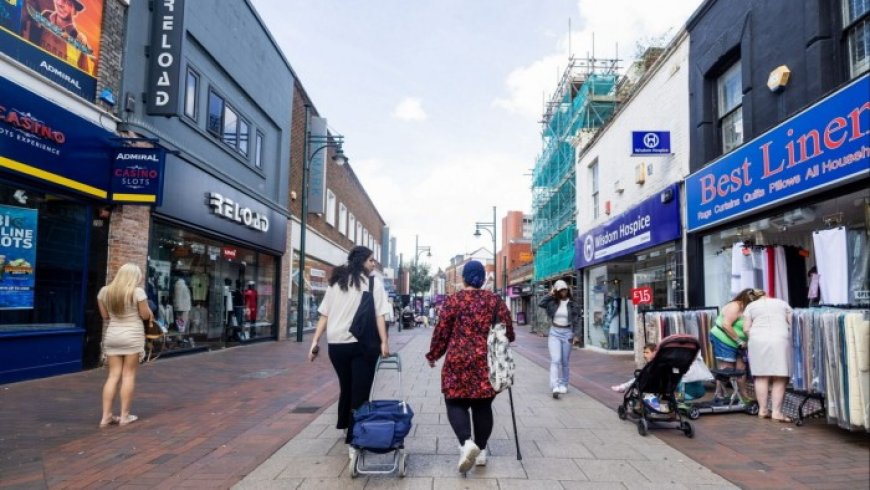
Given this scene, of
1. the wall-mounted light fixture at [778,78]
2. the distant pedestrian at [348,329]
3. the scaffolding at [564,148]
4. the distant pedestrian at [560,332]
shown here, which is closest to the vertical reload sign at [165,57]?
the distant pedestrian at [348,329]

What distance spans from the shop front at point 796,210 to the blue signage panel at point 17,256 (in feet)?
33.1

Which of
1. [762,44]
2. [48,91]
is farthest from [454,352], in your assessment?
[48,91]

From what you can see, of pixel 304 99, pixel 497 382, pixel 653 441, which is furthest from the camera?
pixel 304 99

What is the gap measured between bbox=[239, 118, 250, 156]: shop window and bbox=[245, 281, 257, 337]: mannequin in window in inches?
148

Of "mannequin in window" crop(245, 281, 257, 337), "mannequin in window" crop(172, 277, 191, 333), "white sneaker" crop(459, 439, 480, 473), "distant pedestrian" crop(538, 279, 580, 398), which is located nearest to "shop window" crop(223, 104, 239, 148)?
"mannequin in window" crop(172, 277, 191, 333)

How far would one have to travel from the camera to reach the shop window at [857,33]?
6199 mm

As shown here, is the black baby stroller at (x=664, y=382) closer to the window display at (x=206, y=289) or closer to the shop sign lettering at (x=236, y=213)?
the window display at (x=206, y=289)

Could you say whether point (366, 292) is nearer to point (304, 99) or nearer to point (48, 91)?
point (48, 91)

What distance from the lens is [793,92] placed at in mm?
7074

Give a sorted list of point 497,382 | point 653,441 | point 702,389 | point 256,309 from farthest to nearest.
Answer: point 256,309 → point 702,389 → point 653,441 → point 497,382

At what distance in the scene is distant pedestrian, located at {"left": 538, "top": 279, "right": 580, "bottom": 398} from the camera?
7.79m

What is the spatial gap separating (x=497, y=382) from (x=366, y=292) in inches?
50.4

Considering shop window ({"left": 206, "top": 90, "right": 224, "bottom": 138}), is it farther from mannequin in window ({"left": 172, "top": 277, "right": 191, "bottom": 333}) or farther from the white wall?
the white wall

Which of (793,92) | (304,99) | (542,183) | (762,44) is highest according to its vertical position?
(304,99)
